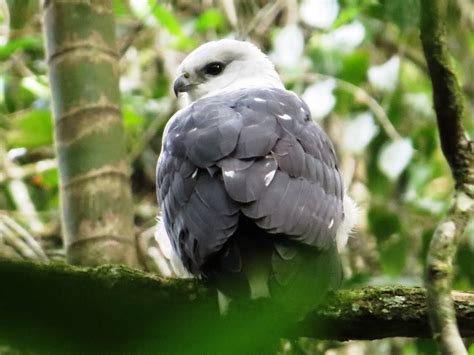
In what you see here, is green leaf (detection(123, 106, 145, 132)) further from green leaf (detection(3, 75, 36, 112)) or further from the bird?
the bird

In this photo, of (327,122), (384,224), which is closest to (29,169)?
(327,122)

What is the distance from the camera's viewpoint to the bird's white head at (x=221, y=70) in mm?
4273

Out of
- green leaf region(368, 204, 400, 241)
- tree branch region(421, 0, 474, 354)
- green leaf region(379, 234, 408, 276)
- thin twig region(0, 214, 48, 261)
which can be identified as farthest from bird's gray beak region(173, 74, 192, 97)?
tree branch region(421, 0, 474, 354)

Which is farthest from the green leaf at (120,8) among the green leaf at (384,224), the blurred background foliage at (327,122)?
the green leaf at (384,224)

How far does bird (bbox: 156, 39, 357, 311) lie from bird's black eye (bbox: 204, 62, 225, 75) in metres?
0.95

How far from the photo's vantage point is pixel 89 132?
→ 3436 mm

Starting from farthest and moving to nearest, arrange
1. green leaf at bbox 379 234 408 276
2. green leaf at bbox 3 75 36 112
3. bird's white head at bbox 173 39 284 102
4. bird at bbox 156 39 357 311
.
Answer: green leaf at bbox 3 75 36 112
bird's white head at bbox 173 39 284 102
green leaf at bbox 379 234 408 276
bird at bbox 156 39 357 311

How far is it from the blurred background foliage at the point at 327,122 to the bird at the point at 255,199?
0.62 meters

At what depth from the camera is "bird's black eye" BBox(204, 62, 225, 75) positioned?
171 inches

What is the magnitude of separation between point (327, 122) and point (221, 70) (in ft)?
5.52

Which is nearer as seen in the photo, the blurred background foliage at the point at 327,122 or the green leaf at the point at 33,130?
the blurred background foliage at the point at 327,122

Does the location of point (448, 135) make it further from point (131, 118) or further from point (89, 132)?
point (131, 118)

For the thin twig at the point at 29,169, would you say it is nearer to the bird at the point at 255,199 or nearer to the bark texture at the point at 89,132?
the bark texture at the point at 89,132

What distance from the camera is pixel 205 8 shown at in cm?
641
